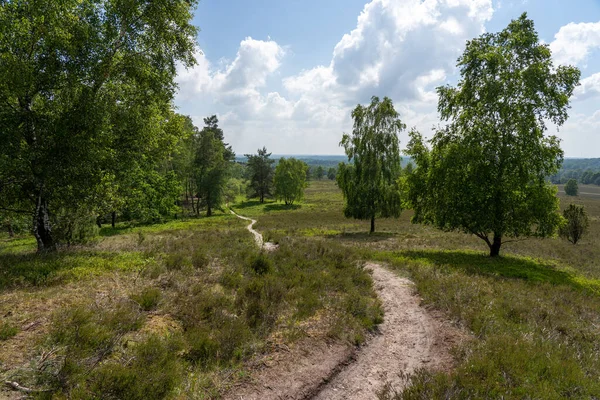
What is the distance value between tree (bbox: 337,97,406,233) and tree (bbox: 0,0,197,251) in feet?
64.4

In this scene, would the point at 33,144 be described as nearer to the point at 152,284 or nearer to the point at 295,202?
the point at 152,284

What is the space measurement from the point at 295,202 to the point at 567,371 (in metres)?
75.7

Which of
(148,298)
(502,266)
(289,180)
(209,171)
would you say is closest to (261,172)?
(289,180)

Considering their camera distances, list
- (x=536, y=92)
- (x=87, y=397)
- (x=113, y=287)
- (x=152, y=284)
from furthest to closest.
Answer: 1. (x=536, y=92)
2. (x=152, y=284)
3. (x=113, y=287)
4. (x=87, y=397)

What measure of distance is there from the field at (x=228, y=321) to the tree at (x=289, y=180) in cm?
5729

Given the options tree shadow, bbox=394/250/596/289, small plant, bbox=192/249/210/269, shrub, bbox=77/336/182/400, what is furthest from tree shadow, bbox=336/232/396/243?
shrub, bbox=77/336/182/400

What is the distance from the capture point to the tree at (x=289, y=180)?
70.9 meters

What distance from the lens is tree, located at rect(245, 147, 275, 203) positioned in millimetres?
75625

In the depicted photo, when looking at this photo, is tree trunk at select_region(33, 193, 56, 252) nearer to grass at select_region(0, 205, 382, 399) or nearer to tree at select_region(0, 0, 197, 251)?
tree at select_region(0, 0, 197, 251)

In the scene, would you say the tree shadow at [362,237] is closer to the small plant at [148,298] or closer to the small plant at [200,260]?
the small plant at [200,260]

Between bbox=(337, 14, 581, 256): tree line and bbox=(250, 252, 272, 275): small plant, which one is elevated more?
bbox=(337, 14, 581, 256): tree line

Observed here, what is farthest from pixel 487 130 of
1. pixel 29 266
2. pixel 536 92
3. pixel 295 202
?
pixel 295 202

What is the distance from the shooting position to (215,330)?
7.18m

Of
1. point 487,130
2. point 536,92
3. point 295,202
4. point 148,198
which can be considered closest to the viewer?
point 536,92
